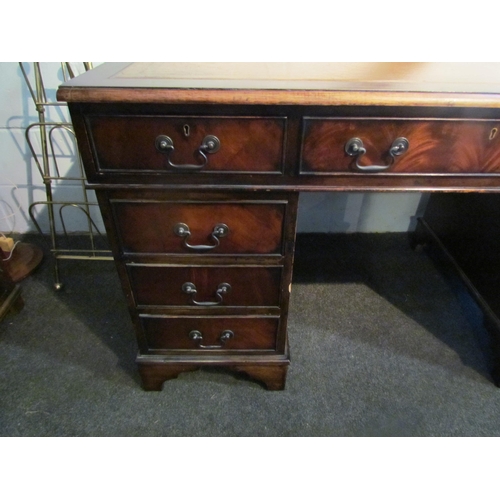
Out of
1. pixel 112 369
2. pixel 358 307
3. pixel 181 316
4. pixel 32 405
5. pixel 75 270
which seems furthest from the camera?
pixel 75 270

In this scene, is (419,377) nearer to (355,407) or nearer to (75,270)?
(355,407)

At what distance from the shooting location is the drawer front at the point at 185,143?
64cm

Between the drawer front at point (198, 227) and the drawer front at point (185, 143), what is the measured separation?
0.09 m

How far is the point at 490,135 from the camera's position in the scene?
660mm

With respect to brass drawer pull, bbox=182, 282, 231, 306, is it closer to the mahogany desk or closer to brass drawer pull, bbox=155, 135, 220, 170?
the mahogany desk

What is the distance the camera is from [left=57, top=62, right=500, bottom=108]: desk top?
60 centimetres

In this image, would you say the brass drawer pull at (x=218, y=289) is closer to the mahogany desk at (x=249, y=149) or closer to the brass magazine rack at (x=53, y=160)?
the mahogany desk at (x=249, y=149)

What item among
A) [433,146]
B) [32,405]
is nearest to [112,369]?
[32,405]

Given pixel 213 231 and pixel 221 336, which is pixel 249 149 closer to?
pixel 213 231

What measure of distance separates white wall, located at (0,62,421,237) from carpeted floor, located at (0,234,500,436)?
1.19ft

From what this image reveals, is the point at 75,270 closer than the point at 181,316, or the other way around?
the point at 181,316

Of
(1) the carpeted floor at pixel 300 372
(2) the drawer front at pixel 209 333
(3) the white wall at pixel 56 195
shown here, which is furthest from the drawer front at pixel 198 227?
(3) the white wall at pixel 56 195

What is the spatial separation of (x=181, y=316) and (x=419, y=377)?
2.67 ft

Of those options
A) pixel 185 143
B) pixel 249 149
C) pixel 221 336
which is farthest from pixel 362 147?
pixel 221 336
